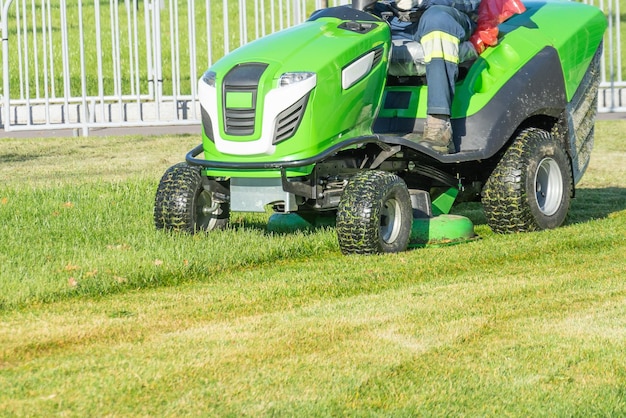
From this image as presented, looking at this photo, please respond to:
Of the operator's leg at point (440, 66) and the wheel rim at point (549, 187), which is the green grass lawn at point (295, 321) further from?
the operator's leg at point (440, 66)

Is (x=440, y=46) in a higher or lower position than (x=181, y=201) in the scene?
higher

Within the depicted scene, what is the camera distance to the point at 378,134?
240 inches

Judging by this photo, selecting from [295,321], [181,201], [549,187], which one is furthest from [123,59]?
[295,321]

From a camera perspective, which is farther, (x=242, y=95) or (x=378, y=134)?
(x=378, y=134)

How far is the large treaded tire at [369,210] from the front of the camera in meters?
5.55

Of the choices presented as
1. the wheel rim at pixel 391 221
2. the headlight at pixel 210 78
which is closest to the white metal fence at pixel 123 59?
the headlight at pixel 210 78

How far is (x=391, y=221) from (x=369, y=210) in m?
0.40

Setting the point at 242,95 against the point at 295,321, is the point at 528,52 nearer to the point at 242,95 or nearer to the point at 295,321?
the point at 242,95

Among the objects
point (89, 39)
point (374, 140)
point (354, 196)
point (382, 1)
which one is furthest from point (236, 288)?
Result: point (89, 39)

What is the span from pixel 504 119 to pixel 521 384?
2954 mm

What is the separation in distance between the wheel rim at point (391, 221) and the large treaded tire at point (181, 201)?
90 cm

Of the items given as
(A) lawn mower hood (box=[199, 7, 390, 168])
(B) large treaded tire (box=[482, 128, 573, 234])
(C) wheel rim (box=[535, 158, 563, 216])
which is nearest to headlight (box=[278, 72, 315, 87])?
(A) lawn mower hood (box=[199, 7, 390, 168])

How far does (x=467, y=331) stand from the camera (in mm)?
4234

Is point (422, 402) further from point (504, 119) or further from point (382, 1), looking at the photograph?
point (382, 1)
